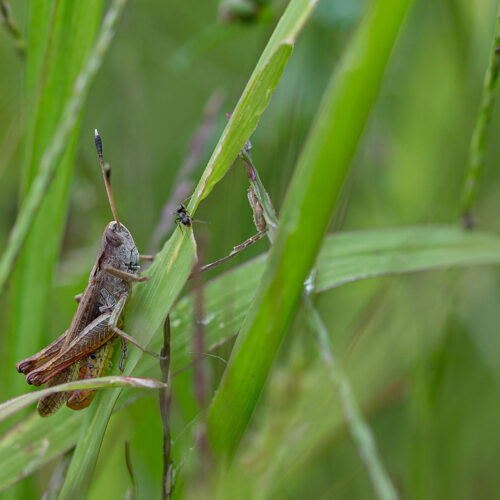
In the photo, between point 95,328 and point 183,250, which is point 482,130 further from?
point 95,328

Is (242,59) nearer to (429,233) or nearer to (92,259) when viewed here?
(92,259)

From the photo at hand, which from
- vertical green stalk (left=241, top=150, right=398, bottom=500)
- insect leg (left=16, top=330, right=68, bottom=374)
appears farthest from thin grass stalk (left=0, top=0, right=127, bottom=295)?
vertical green stalk (left=241, top=150, right=398, bottom=500)

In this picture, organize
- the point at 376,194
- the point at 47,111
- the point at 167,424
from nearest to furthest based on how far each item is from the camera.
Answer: the point at 167,424 < the point at 47,111 < the point at 376,194

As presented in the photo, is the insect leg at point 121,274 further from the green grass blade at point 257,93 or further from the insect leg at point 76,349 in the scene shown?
the green grass blade at point 257,93

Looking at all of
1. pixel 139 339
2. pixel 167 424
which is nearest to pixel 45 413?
pixel 139 339

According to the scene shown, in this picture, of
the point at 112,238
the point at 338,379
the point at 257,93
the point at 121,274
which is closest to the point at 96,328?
the point at 121,274

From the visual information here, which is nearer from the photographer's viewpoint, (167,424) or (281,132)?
(167,424)

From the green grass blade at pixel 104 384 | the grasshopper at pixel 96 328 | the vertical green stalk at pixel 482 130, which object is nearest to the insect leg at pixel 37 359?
the grasshopper at pixel 96 328
